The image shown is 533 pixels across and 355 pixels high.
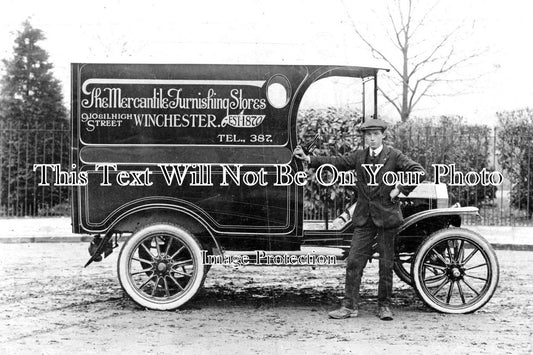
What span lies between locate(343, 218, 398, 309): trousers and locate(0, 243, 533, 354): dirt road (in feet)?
0.76

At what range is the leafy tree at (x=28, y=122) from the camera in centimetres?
1461

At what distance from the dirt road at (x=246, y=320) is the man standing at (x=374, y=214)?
0.95 feet

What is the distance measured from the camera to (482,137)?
14.1 metres

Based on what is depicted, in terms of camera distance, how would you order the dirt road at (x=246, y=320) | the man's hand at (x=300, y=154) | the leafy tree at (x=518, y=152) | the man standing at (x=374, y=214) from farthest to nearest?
the leafy tree at (x=518, y=152)
the man's hand at (x=300, y=154)
the man standing at (x=374, y=214)
the dirt road at (x=246, y=320)

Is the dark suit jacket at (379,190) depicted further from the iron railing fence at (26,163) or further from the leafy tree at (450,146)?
the iron railing fence at (26,163)

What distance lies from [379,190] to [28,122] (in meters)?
11.0

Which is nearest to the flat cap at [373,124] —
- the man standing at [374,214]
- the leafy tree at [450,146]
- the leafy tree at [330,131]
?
the man standing at [374,214]

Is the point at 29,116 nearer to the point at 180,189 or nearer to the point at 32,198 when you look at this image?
the point at 32,198

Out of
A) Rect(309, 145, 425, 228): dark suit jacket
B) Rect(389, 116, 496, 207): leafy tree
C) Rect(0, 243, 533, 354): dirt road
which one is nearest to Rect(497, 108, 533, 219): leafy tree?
Rect(389, 116, 496, 207): leafy tree

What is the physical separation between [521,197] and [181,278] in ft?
31.9

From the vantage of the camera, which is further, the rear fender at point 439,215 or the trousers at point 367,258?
the rear fender at point 439,215

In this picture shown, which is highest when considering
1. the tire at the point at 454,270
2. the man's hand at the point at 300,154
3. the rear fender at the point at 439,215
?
the man's hand at the point at 300,154

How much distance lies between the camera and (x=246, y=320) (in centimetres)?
597

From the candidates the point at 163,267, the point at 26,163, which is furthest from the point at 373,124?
the point at 26,163
